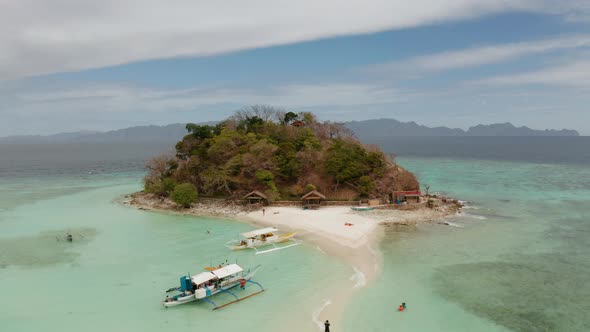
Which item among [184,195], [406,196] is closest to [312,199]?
[406,196]

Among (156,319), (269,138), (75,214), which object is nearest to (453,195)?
(269,138)

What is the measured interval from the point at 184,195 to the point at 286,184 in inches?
448

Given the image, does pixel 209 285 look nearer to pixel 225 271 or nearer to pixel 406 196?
pixel 225 271

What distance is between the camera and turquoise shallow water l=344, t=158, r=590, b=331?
54.7ft

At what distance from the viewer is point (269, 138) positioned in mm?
45156

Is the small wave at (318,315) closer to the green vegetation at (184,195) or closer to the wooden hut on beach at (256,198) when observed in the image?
→ the wooden hut on beach at (256,198)

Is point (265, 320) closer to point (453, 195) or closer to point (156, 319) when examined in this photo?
point (156, 319)

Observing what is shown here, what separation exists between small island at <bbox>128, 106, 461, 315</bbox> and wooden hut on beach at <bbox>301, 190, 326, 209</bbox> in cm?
10

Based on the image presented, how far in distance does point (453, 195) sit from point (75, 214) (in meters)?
43.3

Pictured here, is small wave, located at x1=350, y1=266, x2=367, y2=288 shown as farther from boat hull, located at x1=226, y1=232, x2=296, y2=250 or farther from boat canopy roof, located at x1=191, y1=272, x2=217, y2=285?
boat canopy roof, located at x1=191, y1=272, x2=217, y2=285

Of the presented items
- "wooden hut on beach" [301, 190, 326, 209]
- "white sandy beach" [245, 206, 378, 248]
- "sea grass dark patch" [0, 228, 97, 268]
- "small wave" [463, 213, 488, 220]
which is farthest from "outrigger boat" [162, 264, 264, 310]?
"small wave" [463, 213, 488, 220]

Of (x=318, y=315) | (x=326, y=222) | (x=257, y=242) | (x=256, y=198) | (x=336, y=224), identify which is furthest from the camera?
(x=256, y=198)

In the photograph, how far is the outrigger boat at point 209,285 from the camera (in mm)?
18266

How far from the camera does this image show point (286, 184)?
41.8 metres
